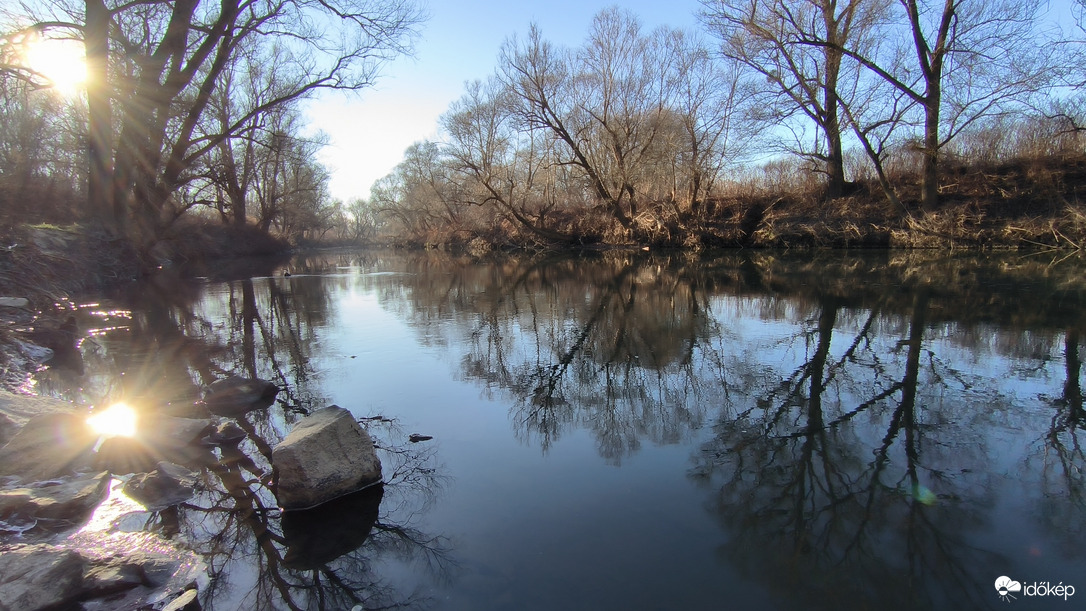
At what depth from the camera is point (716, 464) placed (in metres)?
4.46

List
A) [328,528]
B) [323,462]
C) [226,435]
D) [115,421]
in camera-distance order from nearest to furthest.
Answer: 1. [328,528]
2. [323,462]
3. [226,435]
4. [115,421]

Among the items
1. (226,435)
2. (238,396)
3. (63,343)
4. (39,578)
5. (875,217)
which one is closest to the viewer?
(39,578)

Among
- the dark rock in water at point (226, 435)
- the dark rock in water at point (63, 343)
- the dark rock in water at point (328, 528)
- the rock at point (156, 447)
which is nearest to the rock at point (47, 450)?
the rock at point (156, 447)

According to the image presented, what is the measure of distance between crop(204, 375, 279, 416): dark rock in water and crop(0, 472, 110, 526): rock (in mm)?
1976

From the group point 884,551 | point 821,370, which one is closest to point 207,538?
point 884,551

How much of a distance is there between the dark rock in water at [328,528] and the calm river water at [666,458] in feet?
0.06

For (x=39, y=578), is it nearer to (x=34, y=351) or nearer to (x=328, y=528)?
(x=328, y=528)

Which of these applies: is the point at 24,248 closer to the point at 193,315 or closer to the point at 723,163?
the point at 193,315

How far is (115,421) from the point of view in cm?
568

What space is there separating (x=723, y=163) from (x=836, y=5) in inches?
300

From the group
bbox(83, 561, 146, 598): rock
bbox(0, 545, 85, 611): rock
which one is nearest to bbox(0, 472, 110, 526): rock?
bbox(0, 545, 85, 611): rock

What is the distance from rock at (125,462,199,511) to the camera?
4.11 m


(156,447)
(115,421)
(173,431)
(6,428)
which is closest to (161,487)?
(156,447)

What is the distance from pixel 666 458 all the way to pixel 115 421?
224 inches
